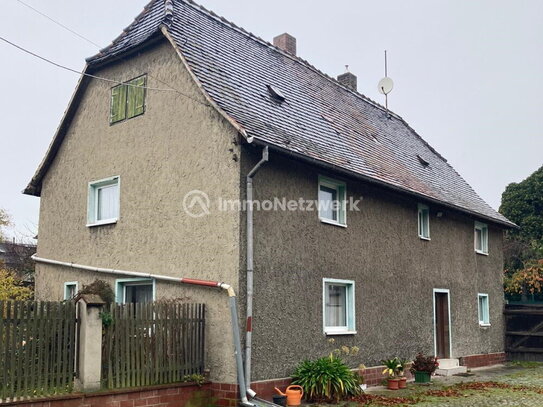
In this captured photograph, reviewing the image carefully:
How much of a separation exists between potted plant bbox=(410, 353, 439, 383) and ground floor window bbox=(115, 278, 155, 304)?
23.0 ft

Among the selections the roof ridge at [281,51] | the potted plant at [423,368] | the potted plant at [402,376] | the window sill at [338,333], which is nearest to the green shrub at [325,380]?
the window sill at [338,333]

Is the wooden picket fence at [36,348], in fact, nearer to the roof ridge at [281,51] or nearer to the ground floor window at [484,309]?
the roof ridge at [281,51]

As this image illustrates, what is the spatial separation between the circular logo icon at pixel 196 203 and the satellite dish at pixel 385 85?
42.4 ft

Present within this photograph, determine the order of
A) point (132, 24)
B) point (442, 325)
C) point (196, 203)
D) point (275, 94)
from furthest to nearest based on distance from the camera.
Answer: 1. point (442, 325)
2. point (132, 24)
3. point (275, 94)
4. point (196, 203)

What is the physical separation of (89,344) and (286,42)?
1407 centimetres

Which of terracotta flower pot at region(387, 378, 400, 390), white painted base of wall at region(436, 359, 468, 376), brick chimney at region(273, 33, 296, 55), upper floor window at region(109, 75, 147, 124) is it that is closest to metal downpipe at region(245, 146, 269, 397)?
upper floor window at region(109, 75, 147, 124)

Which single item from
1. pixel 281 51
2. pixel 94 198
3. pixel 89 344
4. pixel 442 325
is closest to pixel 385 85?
pixel 281 51

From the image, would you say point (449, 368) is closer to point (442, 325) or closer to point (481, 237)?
point (442, 325)

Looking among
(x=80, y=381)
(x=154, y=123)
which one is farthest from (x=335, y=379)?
(x=154, y=123)

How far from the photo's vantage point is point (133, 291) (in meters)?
13.5

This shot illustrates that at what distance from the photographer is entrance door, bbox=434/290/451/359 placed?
18266mm

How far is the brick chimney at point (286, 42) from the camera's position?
20734 mm

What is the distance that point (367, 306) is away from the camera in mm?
14555

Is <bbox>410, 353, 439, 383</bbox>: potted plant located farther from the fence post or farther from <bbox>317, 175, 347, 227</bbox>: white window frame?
the fence post
